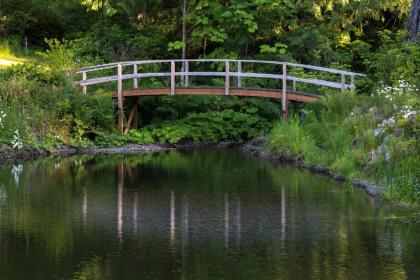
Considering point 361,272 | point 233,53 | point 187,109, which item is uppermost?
point 233,53

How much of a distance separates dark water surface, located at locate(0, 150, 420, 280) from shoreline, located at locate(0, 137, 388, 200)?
1.39 ft

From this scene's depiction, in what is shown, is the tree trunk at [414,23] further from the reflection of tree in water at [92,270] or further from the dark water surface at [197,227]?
the reflection of tree in water at [92,270]

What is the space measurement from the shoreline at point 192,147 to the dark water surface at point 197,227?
16.7 inches

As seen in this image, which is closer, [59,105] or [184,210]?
[184,210]

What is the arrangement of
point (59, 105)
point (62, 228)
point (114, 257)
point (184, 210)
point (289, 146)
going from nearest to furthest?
1. point (114, 257)
2. point (62, 228)
3. point (184, 210)
4. point (289, 146)
5. point (59, 105)

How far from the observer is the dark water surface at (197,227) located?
37.9ft

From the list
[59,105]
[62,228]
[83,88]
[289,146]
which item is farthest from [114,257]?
→ [83,88]

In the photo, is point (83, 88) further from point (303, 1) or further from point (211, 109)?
point (303, 1)

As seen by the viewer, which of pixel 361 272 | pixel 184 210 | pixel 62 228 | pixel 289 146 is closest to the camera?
pixel 361 272

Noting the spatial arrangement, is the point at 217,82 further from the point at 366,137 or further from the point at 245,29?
the point at 366,137

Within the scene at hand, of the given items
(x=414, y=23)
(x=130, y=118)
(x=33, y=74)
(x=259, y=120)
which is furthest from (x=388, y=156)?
(x=130, y=118)

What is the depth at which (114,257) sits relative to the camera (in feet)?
39.7

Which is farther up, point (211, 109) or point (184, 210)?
point (211, 109)

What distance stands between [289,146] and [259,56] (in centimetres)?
875
